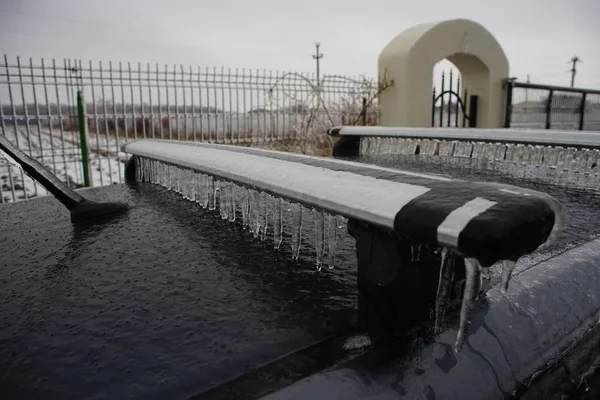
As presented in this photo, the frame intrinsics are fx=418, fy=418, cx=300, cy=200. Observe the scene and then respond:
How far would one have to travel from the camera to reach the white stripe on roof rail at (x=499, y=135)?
2.83 m

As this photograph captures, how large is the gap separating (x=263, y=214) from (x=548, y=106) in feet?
39.1

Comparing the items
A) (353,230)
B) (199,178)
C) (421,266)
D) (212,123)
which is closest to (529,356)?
(421,266)

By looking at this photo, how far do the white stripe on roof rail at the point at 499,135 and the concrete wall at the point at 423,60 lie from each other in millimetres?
4784

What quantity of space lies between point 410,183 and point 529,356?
53 cm

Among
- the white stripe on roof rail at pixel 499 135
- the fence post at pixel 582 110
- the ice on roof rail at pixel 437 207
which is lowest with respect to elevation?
the ice on roof rail at pixel 437 207

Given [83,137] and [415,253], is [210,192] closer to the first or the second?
[415,253]

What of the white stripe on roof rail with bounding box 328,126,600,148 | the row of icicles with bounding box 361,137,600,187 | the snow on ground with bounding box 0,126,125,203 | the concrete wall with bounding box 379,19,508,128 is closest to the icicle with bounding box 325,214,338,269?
the white stripe on roof rail with bounding box 328,126,600,148

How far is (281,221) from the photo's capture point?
1.68 metres

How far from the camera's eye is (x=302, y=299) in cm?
123

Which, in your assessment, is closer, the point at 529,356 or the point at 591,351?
the point at 529,356

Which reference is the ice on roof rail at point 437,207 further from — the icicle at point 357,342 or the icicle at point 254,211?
the icicle at point 254,211

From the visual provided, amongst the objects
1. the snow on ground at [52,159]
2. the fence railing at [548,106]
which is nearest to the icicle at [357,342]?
the snow on ground at [52,159]

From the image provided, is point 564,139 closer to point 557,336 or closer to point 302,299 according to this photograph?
point 557,336

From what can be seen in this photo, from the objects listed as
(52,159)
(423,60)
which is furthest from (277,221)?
(423,60)
